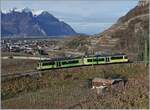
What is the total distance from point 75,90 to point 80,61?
13426 mm

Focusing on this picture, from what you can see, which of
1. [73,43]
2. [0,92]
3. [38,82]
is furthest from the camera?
[73,43]

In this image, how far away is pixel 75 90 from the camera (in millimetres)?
35906

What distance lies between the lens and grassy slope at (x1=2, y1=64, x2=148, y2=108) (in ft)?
94.5

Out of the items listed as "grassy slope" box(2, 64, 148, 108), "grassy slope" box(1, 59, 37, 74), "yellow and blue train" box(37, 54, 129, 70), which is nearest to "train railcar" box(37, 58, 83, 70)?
"yellow and blue train" box(37, 54, 129, 70)

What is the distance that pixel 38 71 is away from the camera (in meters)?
44.2

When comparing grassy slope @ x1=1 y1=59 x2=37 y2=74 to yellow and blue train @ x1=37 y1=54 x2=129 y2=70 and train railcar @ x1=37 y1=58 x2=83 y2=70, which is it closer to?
train railcar @ x1=37 y1=58 x2=83 y2=70

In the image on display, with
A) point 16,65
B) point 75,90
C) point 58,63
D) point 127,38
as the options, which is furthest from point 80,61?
point 127,38

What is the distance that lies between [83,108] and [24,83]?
41.5 ft

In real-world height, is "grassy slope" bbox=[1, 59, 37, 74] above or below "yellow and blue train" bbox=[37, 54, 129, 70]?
below

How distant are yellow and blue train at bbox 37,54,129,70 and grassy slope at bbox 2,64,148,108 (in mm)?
1850

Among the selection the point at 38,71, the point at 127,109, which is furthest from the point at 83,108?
the point at 38,71

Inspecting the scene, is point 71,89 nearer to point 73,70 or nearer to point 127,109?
point 73,70

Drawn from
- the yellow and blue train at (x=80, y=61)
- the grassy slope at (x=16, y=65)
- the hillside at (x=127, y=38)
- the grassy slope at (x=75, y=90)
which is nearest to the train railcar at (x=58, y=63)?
the yellow and blue train at (x=80, y=61)

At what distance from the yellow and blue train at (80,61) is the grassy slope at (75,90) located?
1850mm
